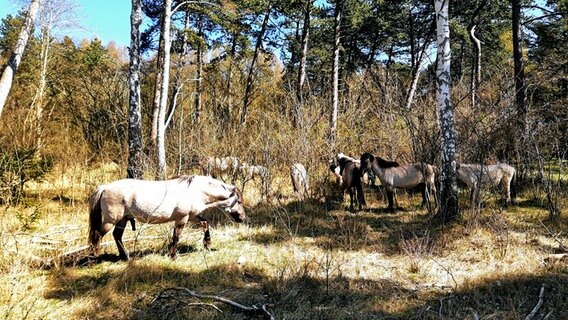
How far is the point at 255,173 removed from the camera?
9.66 m

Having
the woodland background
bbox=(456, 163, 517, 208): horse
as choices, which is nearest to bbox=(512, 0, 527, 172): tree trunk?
the woodland background

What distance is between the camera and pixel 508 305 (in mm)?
4238

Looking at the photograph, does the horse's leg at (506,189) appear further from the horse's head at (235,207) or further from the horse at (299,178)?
the horse's head at (235,207)

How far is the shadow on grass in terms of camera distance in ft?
13.4

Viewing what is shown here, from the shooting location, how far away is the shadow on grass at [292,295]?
161 inches

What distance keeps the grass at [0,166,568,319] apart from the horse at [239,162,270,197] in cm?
220

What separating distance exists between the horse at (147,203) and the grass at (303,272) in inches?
11.1

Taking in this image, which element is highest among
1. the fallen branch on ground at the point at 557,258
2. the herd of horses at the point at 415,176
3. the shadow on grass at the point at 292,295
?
the herd of horses at the point at 415,176

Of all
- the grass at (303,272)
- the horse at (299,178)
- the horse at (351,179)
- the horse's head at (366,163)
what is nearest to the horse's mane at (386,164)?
the horse's head at (366,163)

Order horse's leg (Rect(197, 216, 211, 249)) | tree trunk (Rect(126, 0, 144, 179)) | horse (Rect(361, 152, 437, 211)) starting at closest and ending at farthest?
horse's leg (Rect(197, 216, 211, 249)) < horse (Rect(361, 152, 437, 211)) < tree trunk (Rect(126, 0, 144, 179))

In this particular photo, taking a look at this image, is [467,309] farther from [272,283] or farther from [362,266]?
[272,283]

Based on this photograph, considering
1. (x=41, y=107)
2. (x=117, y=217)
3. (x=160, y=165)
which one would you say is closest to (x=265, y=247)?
(x=117, y=217)

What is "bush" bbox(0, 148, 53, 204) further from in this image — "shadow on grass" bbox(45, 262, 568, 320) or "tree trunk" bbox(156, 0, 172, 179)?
"shadow on grass" bbox(45, 262, 568, 320)

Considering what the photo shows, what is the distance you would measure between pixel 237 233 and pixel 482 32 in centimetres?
2483
